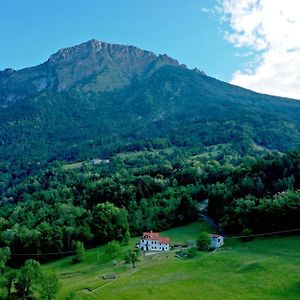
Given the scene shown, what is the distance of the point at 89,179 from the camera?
19788 centimetres

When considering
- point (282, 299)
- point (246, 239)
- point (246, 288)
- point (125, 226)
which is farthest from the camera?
point (125, 226)

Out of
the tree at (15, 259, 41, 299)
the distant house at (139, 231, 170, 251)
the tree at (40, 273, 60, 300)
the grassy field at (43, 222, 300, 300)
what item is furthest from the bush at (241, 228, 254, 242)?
the tree at (15, 259, 41, 299)

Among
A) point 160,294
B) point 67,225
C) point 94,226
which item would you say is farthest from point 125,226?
point 160,294

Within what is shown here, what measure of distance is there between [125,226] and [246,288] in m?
58.9

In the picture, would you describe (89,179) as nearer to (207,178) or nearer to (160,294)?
(207,178)

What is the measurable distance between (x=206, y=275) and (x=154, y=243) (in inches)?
1101

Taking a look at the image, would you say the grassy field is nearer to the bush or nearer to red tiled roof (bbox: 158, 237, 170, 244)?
the bush

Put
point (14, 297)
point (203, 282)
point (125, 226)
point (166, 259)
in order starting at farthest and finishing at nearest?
point (125, 226) < point (166, 259) < point (14, 297) < point (203, 282)

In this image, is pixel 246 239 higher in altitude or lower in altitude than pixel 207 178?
lower

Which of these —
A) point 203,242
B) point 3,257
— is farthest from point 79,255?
point 203,242

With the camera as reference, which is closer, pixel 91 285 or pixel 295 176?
pixel 91 285

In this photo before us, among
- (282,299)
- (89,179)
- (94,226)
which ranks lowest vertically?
(282,299)

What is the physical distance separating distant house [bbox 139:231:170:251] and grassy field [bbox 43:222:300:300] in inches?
222

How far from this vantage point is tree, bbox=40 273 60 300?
76812 millimetres
